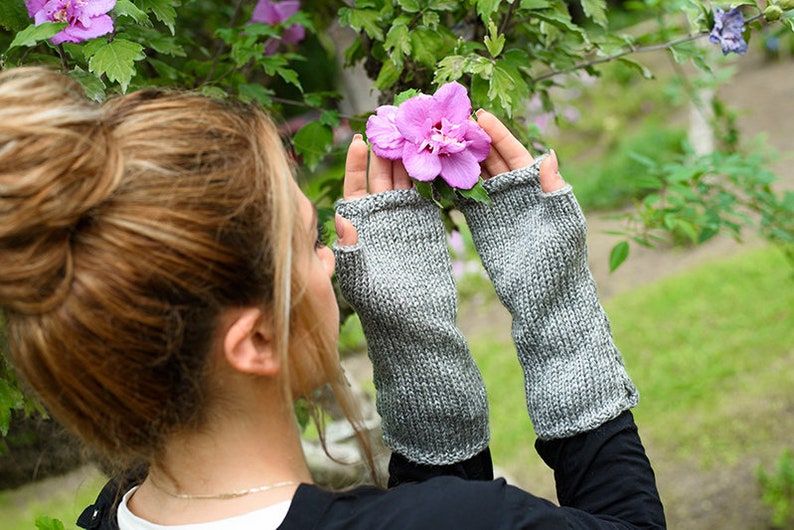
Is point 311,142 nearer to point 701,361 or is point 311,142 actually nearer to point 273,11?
point 273,11

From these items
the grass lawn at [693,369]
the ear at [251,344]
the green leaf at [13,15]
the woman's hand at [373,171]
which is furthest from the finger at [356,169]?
the grass lawn at [693,369]

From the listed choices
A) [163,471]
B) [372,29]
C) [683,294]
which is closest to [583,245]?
[372,29]

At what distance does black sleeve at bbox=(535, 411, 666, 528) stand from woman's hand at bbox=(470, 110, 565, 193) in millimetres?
359

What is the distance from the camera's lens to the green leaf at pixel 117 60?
1311 millimetres

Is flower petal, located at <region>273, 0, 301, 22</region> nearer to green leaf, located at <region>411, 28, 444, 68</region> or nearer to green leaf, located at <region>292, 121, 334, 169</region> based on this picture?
green leaf, located at <region>292, 121, 334, 169</region>

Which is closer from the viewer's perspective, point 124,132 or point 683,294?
point 124,132

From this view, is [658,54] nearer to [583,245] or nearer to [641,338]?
[641,338]

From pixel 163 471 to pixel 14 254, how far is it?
356mm

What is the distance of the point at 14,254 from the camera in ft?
3.31

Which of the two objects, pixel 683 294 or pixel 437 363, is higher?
pixel 437 363

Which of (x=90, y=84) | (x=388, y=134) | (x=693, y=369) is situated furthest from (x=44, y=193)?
(x=693, y=369)

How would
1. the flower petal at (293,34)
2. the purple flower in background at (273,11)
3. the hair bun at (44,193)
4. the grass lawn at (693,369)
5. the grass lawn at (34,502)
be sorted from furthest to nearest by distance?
the grass lawn at (34,502) → the grass lawn at (693,369) → the flower petal at (293,34) → the purple flower in background at (273,11) → the hair bun at (44,193)

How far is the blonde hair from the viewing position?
1.00 metres

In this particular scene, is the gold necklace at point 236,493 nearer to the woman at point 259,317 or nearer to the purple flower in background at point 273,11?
the woman at point 259,317
